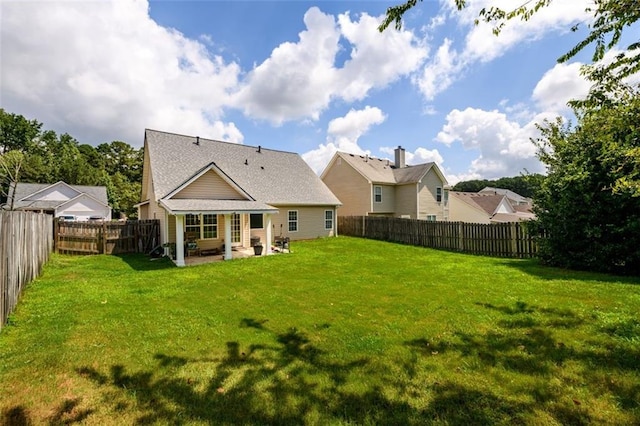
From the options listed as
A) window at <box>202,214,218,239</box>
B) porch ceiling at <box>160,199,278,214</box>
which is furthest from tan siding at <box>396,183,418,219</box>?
window at <box>202,214,218,239</box>

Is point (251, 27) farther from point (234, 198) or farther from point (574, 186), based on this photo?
point (574, 186)


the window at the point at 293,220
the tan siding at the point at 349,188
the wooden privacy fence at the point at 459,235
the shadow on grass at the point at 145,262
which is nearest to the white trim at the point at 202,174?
the shadow on grass at the point at 145,262

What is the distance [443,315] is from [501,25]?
4.82 metres

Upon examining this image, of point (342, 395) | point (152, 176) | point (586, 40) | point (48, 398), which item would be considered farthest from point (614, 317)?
point (152, 176)

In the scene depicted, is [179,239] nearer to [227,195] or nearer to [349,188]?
[227,195]

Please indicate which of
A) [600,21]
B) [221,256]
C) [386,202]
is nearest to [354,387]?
[600,21]

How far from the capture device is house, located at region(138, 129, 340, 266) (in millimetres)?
13430

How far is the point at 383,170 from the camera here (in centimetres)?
2798

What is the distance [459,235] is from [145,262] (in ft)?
48.9

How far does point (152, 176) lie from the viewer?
15.3 m

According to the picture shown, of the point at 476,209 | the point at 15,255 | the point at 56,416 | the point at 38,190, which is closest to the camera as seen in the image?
the point at 56,416

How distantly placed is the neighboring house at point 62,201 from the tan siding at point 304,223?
26.3 metres

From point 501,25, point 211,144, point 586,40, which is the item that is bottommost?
point 586,40

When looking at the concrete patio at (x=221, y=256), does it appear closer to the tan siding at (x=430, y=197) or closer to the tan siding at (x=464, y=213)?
the tan siding at (x=430, y=197)
